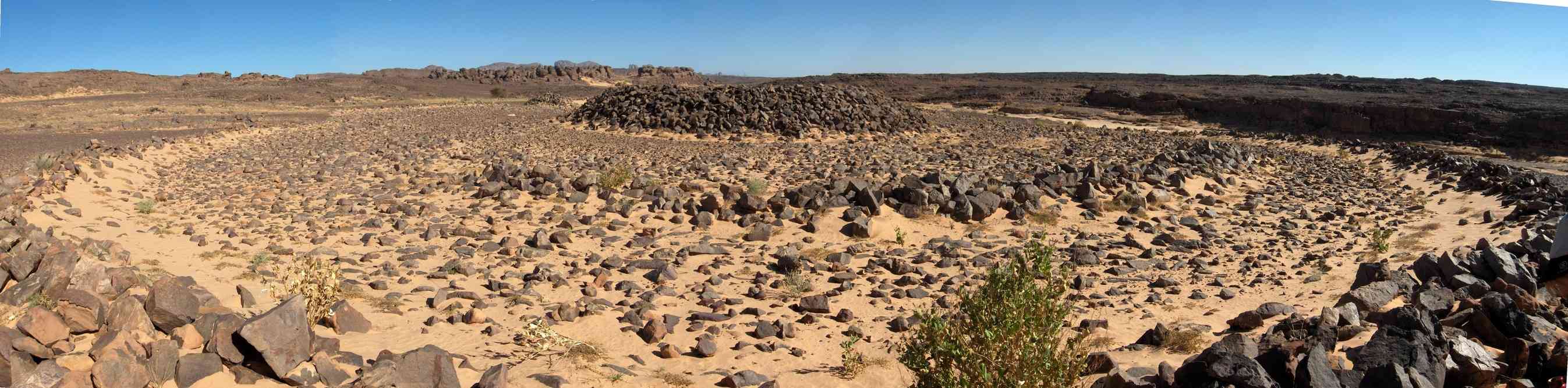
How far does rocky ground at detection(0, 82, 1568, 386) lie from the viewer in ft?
14.4

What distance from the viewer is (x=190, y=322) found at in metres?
4.85

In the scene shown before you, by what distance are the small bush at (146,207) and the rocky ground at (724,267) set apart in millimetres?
79

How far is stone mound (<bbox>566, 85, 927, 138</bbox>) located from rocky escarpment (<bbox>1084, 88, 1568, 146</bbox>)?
17.3 m

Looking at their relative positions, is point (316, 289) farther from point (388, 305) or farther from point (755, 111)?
point (755, 111)

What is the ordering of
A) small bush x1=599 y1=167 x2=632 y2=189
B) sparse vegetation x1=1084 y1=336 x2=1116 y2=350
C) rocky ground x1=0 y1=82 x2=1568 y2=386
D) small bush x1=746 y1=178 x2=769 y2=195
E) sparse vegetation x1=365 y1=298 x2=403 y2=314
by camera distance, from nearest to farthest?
rocky ground x1=0 y1=82 x2=1568 y2=386 < sparse vegetation x1=1084 y1=336 x2=1116 y2=350 < sparse vegetation x1=365 y1=298 x2=403 y2=314 < small bush x1=599 y1=167 x2=632 y2=189 < small bush x1=746 y1=178 x2=769 y2=195

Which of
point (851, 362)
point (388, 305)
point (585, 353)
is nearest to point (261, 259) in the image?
point (388, 305)

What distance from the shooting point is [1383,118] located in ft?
98.6

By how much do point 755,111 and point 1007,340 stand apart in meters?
20.6

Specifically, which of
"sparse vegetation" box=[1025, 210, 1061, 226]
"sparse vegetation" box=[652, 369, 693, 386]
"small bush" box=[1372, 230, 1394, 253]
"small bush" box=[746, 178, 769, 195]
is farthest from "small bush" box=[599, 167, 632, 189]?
"small bush" box=[1372, 230, 1394, 253]

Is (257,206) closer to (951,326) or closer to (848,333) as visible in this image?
(848,333)

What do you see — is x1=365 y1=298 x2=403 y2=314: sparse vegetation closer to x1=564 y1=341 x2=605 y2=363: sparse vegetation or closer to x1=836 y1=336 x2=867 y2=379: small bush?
x1=564 y1=341 x2=605 y2=363: sparse vegetation

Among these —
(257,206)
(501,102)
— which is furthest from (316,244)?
(501,102)

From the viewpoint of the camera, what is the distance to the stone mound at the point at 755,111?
23500 millimetres

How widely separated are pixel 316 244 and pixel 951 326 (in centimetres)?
780
